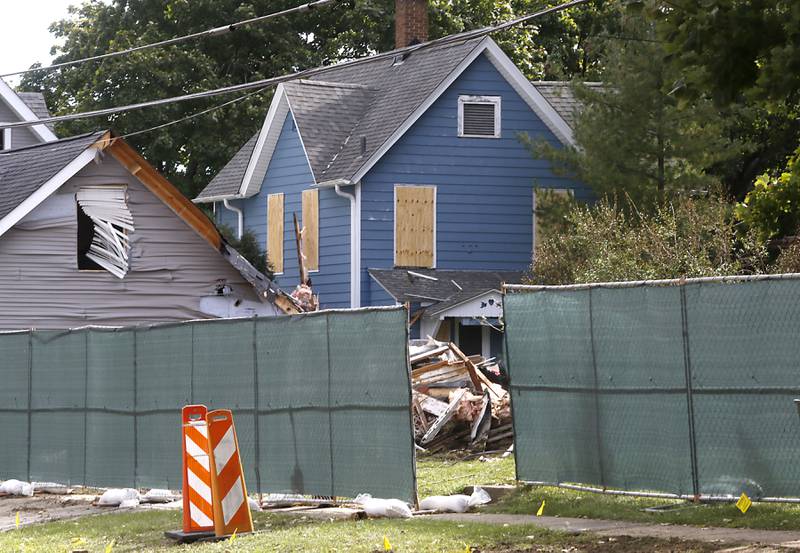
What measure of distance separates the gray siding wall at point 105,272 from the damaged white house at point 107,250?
2cm

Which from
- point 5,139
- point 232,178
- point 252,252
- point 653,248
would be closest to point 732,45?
point 653,248

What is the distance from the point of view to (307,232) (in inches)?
1326

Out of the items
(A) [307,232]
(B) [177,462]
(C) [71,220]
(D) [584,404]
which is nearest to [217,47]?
(A) [307,232]

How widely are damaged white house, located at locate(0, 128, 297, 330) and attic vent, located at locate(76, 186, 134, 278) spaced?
2cm

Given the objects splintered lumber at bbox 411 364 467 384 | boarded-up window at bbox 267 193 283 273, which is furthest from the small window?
splintered lumber at bbox 411 364 467 384

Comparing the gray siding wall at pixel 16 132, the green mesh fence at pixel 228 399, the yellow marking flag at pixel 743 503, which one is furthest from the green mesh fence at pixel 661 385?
the gray siding wall at pixel 16 132

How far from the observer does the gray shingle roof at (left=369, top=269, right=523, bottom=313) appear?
102 feet

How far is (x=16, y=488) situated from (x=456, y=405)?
667 cm

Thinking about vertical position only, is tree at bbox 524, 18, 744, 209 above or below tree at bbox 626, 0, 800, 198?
above

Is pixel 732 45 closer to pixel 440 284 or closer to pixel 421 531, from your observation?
pixel 421 531

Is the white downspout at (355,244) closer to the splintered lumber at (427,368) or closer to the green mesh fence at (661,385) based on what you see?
the splintered lumber at (427,368)

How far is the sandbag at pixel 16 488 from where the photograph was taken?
20172mm

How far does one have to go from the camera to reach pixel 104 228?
87.9ft

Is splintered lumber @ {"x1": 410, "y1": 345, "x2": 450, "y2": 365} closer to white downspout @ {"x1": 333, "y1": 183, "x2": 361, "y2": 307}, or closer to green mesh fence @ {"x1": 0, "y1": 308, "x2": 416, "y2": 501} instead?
white downspout @ {"x1": 333, "y1": 183, "x2": 361, "y2": 307}
